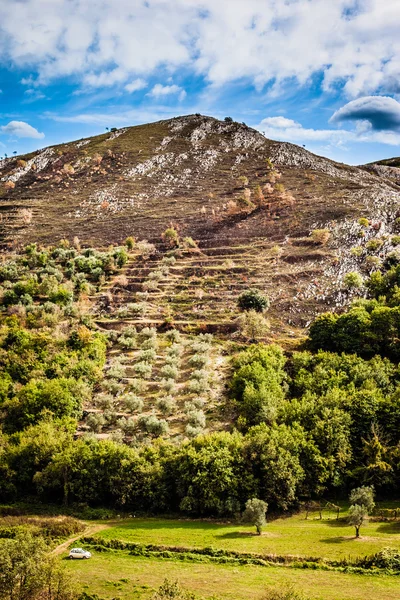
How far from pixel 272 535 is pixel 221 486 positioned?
6.09 metres

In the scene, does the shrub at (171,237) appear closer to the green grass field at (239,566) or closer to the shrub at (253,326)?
the shrub at (253,326)

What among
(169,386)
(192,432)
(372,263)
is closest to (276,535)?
(192,432)

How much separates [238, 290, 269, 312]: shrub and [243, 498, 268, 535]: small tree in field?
135 ft

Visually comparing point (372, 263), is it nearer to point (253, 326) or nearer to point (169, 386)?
point (253, 326)

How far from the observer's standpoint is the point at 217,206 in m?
118

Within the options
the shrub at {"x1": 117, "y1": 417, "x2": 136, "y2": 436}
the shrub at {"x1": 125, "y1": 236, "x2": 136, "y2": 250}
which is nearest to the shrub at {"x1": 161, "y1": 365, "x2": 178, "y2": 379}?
the shrub at {"x1": 117, "y1": 417, "x2": 136, "y2": 436}

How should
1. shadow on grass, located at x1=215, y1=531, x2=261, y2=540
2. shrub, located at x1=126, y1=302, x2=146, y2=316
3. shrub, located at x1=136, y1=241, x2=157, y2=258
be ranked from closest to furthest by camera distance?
shadow on grass, located at x1=215, y1=531, x2=261, y2=540 < shrub, located at x1=126, y1=302, x2=146, y2=316 < shrub, located at x1=136, y1=241, x2=157, y2=258

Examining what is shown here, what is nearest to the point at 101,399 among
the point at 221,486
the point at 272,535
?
the point at 221,486

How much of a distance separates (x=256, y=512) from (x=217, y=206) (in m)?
92.5

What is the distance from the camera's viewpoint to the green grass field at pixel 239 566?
29672 mm

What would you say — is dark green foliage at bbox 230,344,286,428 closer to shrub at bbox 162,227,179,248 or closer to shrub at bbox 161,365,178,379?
shrub at bbox 161,365,178,379

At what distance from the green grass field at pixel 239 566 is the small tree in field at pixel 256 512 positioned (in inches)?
41.4

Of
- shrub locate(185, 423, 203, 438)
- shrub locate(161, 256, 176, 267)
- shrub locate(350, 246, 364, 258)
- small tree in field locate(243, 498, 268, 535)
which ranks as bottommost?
small tree in field locate(243, 498, 268, 535)

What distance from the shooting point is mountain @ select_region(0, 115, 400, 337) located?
86188mm
